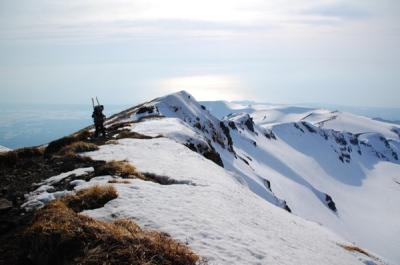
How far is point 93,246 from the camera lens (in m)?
9.43

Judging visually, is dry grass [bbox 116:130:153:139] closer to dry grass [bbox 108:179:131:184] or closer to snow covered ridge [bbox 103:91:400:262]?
snow covered ridge [bbox 103:91:400:262]

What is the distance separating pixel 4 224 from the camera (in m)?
12.8

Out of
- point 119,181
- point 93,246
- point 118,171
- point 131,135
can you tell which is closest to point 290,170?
point 131,135

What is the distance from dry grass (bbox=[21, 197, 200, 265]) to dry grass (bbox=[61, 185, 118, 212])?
2924 millimetres

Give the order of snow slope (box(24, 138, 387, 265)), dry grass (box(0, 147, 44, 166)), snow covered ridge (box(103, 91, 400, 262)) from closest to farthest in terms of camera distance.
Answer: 1. snow slope (box(24, 138, 387, 265))
2. dry grass (box(0, 147, 44, 166))
3. snow covered ridge (box(103, 91, 400, 262))

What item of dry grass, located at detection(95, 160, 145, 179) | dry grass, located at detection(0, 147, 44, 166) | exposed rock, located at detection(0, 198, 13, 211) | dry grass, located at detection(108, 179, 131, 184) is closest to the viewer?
exposed rock, located at detection(0, 198, 13, 211)

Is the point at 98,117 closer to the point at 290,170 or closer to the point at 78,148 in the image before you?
the point at 78,148

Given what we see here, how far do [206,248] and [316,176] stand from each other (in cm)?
14919

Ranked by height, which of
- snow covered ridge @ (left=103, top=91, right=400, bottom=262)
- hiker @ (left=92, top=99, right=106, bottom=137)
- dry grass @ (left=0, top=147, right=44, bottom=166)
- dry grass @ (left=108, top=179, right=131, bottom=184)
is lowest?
snow covered ridge @ (left=103, top=91, right=400, bottom=262)

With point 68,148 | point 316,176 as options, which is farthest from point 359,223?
point 68,148

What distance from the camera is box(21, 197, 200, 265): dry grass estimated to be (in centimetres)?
897

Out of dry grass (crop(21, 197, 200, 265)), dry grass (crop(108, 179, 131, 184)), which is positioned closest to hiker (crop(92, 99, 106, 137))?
dry grass (crop(108, 179, 131, 184))

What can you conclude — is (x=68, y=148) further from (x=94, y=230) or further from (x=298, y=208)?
(x=298, y=208)

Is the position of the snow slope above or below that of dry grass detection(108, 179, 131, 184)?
below
